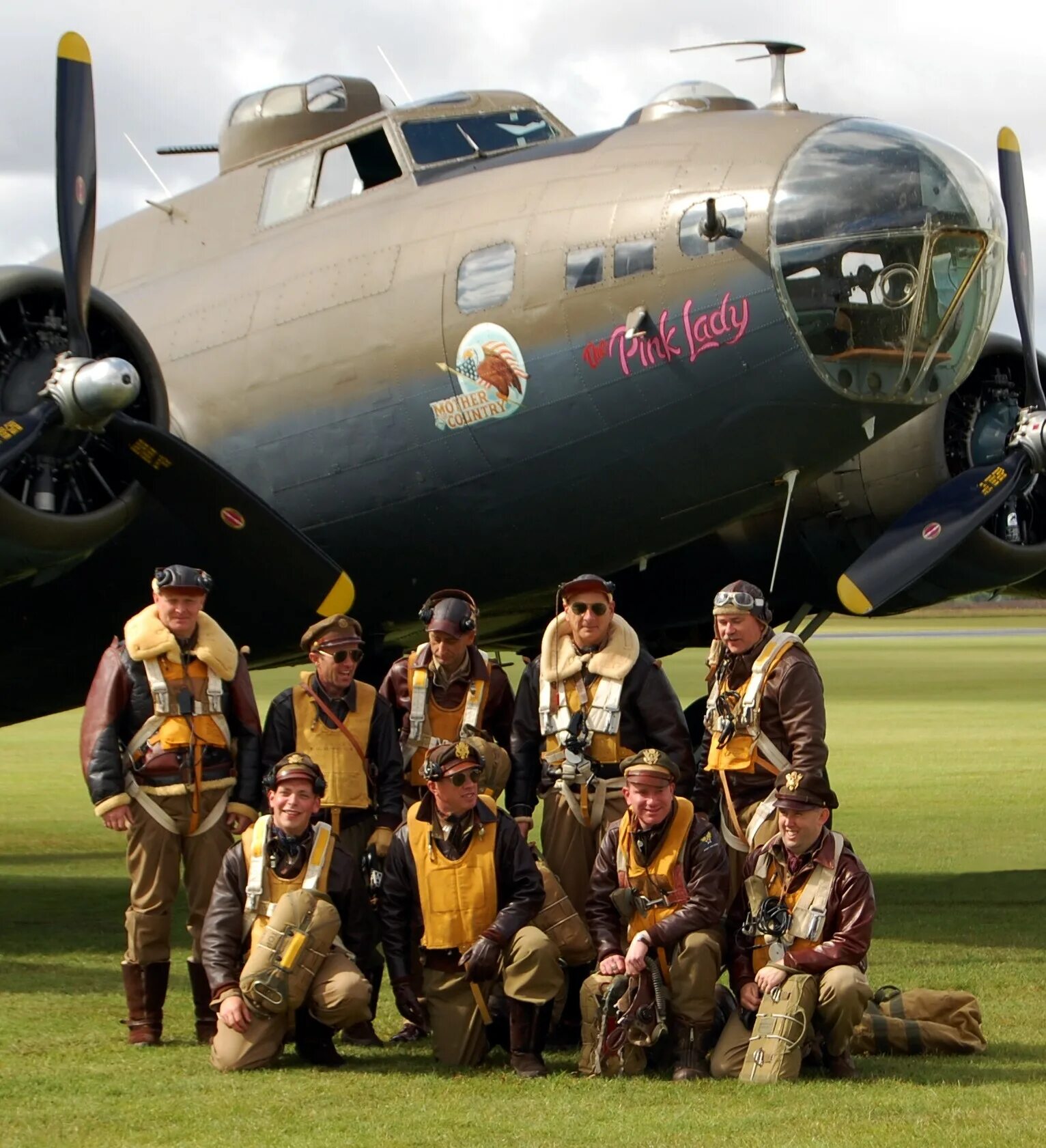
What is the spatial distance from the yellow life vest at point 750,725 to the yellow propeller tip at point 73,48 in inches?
236

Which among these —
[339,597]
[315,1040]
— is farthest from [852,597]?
[315,1040]

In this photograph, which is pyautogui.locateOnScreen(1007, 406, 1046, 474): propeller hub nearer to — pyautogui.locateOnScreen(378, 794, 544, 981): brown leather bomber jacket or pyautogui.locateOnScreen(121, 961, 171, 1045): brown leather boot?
pyautogui.locateOnScreen(378, 794, 544, 981): brown leather bomber jacket

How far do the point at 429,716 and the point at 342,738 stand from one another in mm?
554

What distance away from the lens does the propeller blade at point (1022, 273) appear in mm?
13477

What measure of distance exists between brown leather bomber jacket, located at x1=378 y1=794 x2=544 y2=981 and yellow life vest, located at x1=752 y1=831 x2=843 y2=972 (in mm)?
1021

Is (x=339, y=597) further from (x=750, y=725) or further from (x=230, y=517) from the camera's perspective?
(x=750, y=725)

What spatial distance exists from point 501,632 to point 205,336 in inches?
126

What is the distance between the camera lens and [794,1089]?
25.0 feet

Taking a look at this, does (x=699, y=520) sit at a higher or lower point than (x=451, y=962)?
higher

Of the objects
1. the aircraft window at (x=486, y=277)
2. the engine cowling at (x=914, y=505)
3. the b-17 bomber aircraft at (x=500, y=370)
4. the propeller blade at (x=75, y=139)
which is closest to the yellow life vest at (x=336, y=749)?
the b-17 bomber aircraft at (x=500, y=370)

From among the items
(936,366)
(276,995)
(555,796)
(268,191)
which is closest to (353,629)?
(555,796)

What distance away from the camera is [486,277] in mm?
11383

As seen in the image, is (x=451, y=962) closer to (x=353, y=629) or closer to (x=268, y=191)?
(x=353, y=629)

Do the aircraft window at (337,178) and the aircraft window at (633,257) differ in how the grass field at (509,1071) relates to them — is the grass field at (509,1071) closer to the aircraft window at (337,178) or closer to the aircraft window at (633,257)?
the aircraft window at (633,257)
